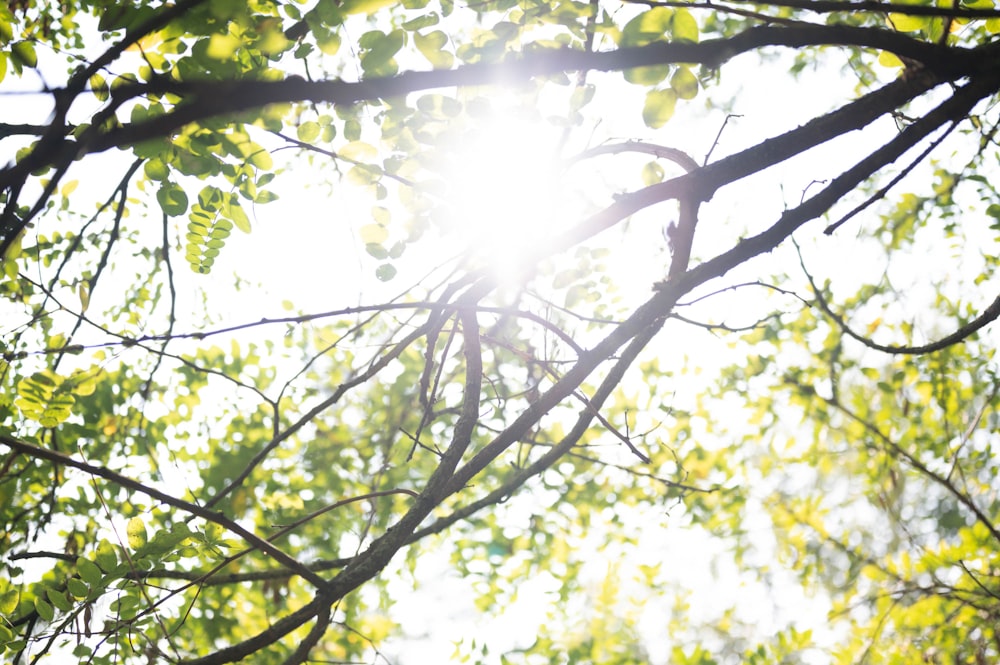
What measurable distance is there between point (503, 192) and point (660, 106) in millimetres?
545

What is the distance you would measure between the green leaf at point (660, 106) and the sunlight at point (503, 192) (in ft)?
1.21

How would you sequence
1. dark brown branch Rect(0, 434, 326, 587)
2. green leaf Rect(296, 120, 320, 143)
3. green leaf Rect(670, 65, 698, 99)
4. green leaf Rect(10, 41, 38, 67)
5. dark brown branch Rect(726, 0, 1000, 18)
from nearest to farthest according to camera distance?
dark brown branch Rect(726, 0, 1000, 18), dark brown branch Rect(0, 434, 326, 587), green leaf Rect(10, 41, 38, 67), green leaf Rect(670, 65, 698, 99), green leaf Rect(296, 120, 320, 143)

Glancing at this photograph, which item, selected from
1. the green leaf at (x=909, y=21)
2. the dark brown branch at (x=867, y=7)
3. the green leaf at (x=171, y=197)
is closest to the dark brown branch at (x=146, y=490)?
the green leaf at (x=171, y=197)

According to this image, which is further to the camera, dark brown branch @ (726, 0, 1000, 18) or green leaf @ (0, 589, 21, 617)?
green leaf @ (0, 589, 21, 617)

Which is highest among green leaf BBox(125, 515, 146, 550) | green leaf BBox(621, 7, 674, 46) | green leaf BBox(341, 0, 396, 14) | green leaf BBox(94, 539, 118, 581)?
green leaf BBox(621, 7, 674, 46)

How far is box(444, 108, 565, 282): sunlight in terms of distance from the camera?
1.86 metres

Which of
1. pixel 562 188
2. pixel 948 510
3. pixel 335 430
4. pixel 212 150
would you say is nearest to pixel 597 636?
pixel 335 430

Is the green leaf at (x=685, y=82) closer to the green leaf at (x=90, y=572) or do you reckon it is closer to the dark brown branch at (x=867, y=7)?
the dark brown branch at (x=867, y=7)

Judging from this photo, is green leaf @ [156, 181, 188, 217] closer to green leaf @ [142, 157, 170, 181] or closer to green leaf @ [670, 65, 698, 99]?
green leaf @ [142, 157, 170, 181]

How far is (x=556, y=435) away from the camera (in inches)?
206

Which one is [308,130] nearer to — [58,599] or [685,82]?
[685,82]

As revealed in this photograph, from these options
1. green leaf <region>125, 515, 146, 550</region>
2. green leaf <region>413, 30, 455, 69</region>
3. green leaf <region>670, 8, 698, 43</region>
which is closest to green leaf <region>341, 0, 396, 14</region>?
green leaf <region>413, 30, 455, 69</region>

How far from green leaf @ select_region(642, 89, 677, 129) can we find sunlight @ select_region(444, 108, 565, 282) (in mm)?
370

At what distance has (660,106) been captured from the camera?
1590 mm
